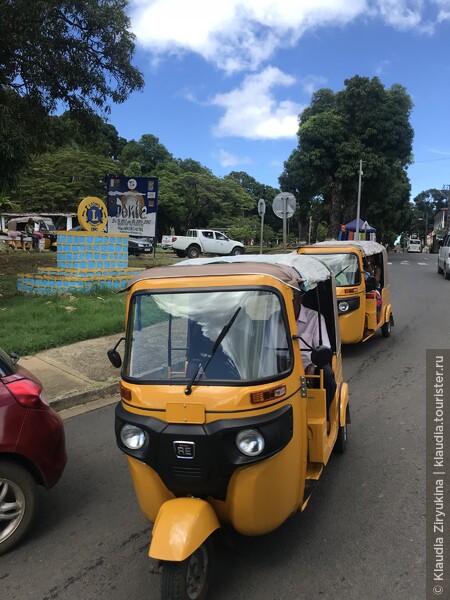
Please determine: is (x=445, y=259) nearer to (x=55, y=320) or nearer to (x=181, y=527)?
(x=55, y=320)

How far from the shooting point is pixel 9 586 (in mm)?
2908

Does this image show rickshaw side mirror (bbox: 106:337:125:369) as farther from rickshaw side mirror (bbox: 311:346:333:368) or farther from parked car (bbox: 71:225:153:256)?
parked car (bbox: 71:225:153:256)

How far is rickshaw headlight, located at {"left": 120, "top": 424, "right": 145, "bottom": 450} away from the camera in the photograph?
276cm

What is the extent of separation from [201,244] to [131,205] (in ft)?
40.2

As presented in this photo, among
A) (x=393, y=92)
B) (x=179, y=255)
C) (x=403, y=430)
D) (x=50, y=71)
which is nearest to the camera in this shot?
(x=403, y=430)

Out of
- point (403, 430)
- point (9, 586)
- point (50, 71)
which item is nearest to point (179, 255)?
point (50, 71)

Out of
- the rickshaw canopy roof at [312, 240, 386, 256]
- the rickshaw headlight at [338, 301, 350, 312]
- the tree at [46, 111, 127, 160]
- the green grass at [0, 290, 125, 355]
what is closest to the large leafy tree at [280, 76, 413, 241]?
the tree at [46, 111, 127, 160]

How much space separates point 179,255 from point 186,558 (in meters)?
27.6

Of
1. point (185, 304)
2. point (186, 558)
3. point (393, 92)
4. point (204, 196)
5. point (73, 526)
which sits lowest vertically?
point (73, 526)

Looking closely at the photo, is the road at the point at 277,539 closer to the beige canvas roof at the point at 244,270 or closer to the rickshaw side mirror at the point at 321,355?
the rickshaw side mirror at the point at 321,355

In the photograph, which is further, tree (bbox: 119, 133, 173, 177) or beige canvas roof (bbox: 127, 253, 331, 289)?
tree (bbox: 119, 133, 173, 177)

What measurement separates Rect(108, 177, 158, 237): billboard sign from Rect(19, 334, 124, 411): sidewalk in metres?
9.51

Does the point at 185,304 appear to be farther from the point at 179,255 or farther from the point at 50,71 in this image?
the point at 179,255

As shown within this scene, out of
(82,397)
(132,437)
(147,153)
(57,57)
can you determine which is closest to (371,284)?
(82,397)
